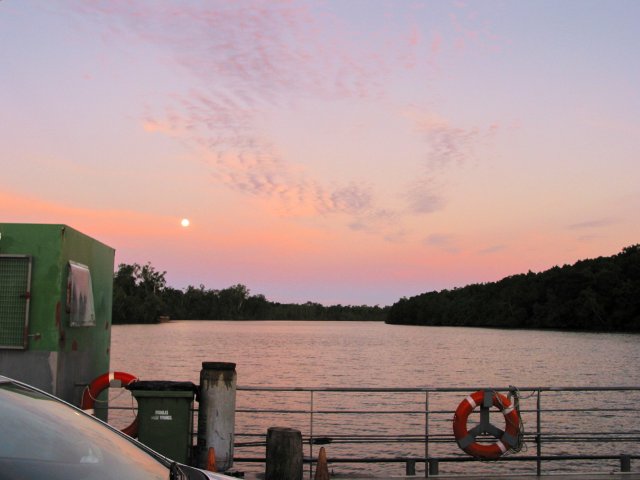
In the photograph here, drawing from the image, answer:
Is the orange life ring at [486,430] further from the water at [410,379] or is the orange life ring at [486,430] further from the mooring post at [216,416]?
the mooring post at [216,416]

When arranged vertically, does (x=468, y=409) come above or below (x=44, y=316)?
below

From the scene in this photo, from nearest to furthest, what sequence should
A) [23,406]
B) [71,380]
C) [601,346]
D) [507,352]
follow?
[23,406]
[71,380]
[507,352]
[601,346]

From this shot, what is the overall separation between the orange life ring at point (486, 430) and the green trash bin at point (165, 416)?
3565 mm

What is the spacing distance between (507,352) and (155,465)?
297ft

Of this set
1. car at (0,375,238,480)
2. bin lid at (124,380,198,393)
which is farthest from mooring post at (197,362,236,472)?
car at (0,375,238,480)

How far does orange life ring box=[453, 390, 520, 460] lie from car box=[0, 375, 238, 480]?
645 cm

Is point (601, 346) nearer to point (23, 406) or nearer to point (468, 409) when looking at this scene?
point (468, 409)

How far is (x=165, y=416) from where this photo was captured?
8469 millimetres

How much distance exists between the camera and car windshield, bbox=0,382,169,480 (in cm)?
298

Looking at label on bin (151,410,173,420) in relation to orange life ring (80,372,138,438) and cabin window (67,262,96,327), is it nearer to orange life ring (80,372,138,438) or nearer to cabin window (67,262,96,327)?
orange life ring (80,372,138,438)

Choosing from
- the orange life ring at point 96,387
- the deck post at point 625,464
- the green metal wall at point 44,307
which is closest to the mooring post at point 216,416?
the orange life ring at point 96,387

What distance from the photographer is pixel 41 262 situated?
861 cm

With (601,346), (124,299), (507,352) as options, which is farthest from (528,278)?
(124,299)

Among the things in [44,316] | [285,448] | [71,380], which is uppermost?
[44,316]
